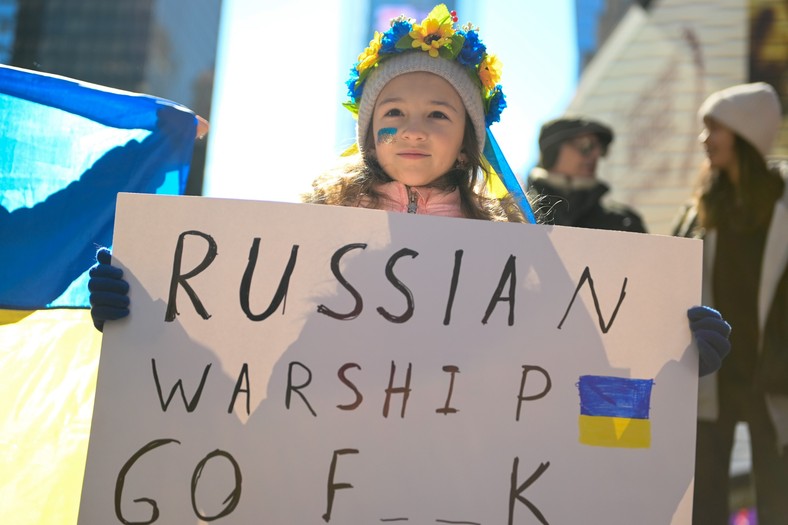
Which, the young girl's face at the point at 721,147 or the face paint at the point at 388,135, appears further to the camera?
the young girl's face at the point at 721,147

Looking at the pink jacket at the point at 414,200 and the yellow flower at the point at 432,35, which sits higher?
the yellow flower at the point at 432,35

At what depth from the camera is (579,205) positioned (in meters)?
3.26

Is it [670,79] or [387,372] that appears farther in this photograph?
[670,79]

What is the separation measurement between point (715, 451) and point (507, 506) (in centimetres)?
170

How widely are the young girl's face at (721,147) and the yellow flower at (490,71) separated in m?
1.45

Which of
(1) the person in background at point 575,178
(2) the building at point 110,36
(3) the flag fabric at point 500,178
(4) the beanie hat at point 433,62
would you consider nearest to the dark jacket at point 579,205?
(1) the person in background at point 575,178

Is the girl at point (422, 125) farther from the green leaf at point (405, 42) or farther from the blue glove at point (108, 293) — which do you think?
the blue glove at point (108, 293)

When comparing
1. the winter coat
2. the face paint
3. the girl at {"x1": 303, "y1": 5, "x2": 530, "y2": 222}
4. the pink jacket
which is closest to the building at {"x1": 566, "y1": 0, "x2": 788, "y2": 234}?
the winter coat

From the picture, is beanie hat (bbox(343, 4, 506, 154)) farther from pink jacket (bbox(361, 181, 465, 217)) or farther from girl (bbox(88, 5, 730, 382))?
pink jacket (bbox(361, 181, 465, 217))

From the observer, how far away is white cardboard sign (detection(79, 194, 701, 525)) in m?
1.40

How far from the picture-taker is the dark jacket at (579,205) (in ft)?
10.6

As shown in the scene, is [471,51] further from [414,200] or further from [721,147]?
[721,147]

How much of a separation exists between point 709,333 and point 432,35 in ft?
3.29

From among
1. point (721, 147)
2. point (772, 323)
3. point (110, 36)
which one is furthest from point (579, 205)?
point (110, 36)
